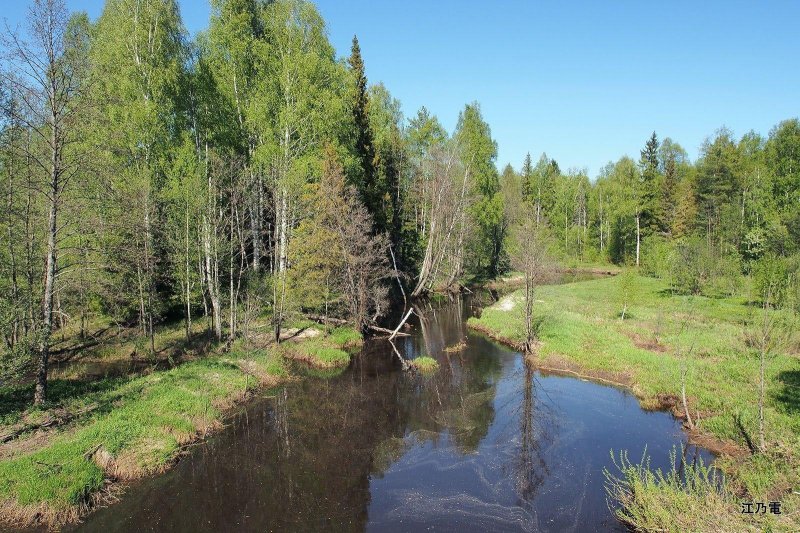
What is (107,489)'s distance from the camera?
12.9 m

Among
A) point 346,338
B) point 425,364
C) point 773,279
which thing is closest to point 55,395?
point 346,338

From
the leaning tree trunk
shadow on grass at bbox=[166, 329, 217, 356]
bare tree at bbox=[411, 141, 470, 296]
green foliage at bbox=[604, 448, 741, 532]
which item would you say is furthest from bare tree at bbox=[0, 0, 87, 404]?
bare tree at bbox=[411, 141, 470, 296]

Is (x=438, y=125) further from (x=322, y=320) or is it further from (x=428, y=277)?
(x=322, y=320)

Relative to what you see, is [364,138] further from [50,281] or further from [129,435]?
[129,435]

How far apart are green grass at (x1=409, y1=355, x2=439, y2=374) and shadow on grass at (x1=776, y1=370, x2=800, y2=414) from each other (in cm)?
1480

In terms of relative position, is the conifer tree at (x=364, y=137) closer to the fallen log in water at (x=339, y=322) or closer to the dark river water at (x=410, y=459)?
the fallen log in water at (x=339, y=322)

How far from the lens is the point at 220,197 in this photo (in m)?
26.3

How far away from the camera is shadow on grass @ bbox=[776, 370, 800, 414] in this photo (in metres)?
16.3

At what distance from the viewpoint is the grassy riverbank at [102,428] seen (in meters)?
11.7

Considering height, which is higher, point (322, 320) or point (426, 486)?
point (322, 320)

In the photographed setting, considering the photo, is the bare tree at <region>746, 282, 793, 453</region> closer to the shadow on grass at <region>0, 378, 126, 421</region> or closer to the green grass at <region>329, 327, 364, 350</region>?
the green grass at <region>329, 327, 364, 350</region>

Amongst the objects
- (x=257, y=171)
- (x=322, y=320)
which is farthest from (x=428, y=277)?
(x=257, y=171)

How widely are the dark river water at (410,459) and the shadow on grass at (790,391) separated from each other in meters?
3.83

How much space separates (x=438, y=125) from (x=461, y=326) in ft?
84.9
